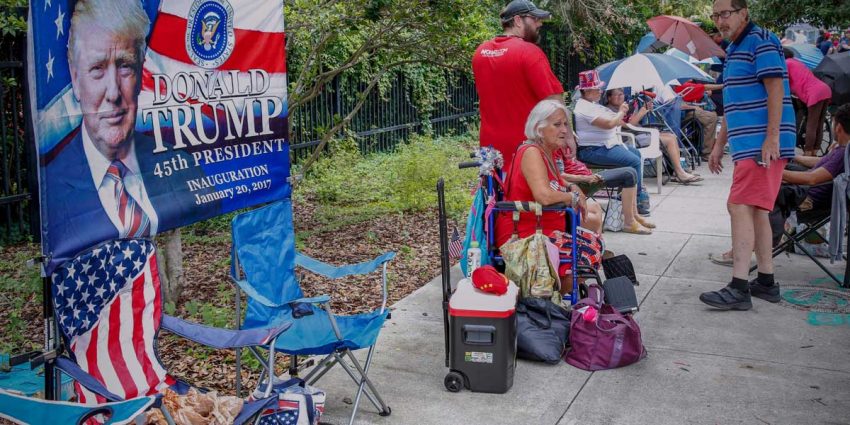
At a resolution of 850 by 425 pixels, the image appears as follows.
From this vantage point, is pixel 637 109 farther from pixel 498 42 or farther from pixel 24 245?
pixel 24 245

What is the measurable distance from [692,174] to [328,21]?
624 centimetres

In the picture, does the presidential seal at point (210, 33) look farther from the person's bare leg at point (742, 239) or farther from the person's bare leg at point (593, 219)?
the person's bare leg at point (742, 239)

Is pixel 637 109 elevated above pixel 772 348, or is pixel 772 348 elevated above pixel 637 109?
pixel 637 109

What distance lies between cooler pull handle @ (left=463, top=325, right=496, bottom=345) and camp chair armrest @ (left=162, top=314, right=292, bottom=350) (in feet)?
3.98

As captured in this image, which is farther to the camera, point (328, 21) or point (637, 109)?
point (637, 109)

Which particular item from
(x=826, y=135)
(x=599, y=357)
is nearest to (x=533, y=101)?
(x=599, y=357)

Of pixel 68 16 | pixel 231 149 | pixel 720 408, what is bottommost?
pixel 720 408

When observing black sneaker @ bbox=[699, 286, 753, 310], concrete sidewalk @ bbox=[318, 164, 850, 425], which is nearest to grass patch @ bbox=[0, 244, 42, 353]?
concrete sidewalk @ bbox=[318, 164, 850, 425]

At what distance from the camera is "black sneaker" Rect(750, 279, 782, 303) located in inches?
236

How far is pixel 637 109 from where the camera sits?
1098 cm

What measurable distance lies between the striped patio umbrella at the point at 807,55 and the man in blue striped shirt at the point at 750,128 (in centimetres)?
724

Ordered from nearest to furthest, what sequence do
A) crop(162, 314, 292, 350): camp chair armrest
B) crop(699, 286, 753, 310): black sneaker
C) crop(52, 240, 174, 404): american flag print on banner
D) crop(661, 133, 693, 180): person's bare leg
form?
1. crop(52, 240, 174, 404): american flag print on banner
2. crop(162, 314, 292, 350): camp chair armrest
3. crop(699, 286, 753, 310): black sneaker
4. crop(661, 133, 693, 180): person's bare leg

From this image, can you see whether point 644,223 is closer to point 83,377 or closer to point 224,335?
point 224,335

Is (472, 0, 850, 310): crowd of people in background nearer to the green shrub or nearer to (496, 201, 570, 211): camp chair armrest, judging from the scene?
(496, 201, 570, 211): camp chair armrest
